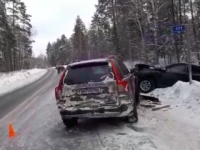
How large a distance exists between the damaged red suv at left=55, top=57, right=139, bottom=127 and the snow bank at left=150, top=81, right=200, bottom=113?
3.16 metres

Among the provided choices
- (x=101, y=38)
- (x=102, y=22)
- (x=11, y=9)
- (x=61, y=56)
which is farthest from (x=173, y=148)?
(x=61, y=56)

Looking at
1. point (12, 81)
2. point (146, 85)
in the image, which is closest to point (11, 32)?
point (12, 81)

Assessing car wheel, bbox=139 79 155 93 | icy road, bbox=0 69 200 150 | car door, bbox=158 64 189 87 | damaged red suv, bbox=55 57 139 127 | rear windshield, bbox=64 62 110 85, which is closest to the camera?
icy road, bbox=0 69 200 150

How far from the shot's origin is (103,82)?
704cm

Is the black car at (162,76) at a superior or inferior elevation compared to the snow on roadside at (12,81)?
superior

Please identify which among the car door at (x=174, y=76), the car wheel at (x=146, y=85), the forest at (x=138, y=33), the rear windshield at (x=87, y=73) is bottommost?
the car wheel at (x=146, y=85)

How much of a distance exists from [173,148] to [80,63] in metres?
3.30

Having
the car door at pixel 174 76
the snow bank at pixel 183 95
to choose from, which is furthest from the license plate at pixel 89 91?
the car door at pixel 174 76

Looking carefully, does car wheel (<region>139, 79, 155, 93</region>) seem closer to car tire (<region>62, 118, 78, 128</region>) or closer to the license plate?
car tire (<region>62, 118, 78, 128</region>)

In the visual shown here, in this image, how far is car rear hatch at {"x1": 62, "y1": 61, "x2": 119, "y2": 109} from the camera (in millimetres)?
6973

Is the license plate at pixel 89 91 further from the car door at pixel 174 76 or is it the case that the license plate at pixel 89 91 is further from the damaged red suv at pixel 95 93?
the car door at pixel 174 76

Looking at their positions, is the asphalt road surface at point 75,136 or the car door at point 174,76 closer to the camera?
the asphalt road surface at point 75,136

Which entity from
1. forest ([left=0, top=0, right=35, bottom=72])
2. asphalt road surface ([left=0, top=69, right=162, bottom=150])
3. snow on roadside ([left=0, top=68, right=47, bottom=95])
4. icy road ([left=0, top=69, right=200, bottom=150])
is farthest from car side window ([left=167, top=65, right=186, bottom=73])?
forest ([left=0, top=0, right=35, bottom=72])

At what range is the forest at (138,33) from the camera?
28.7 meters
